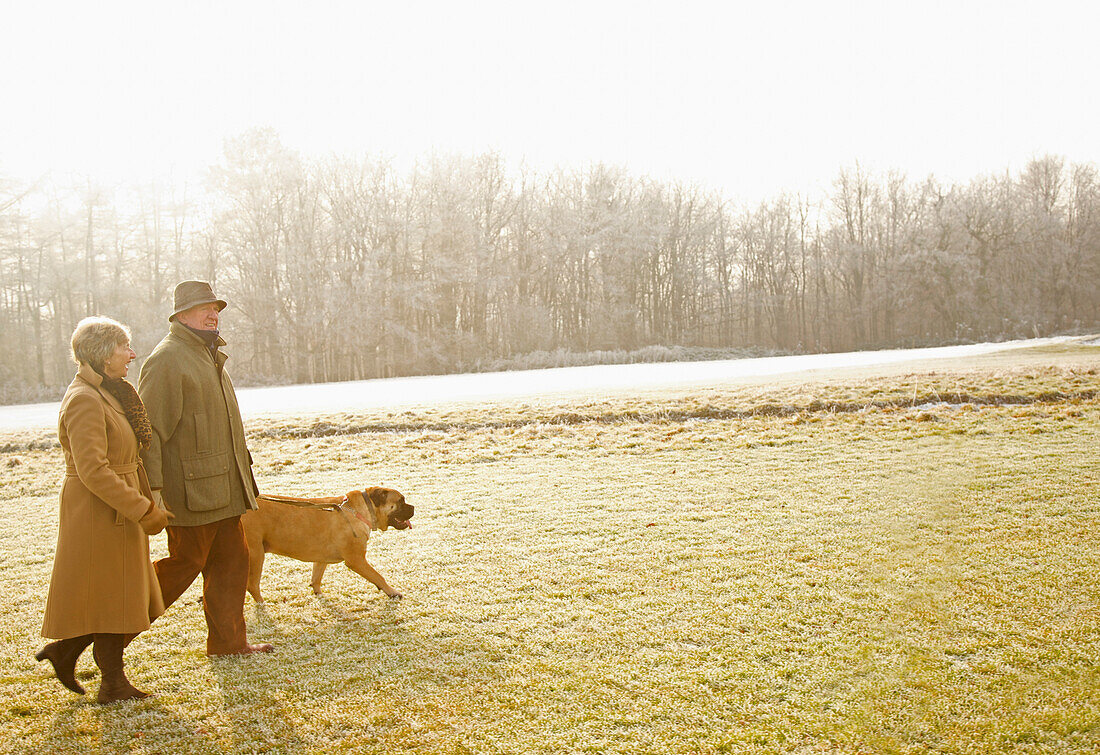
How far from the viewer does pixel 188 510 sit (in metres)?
4.14

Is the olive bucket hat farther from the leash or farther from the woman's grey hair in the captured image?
the leash

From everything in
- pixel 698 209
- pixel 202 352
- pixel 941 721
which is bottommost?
pixel 941 721

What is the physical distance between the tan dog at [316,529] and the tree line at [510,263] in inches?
1271

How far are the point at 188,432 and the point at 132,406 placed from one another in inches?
13.8

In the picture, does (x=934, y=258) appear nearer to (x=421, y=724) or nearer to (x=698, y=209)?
(x=698, y=209)

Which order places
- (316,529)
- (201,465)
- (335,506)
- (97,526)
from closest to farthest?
(97,526) → (201,465) → (316,529) → (335,506)

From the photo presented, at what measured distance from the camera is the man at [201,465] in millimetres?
4121

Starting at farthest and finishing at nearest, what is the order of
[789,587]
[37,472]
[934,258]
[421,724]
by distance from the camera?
[934,258], [37,472], [789,587], [421,724]

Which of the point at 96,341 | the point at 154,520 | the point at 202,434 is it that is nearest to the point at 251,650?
the point at 154,520

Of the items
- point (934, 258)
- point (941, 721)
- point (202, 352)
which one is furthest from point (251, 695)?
point (934, 258)

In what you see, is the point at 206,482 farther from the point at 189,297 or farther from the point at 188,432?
the point at 189,297

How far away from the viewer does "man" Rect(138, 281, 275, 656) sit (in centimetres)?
412

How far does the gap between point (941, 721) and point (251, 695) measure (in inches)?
121

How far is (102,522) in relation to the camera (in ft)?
12.3
